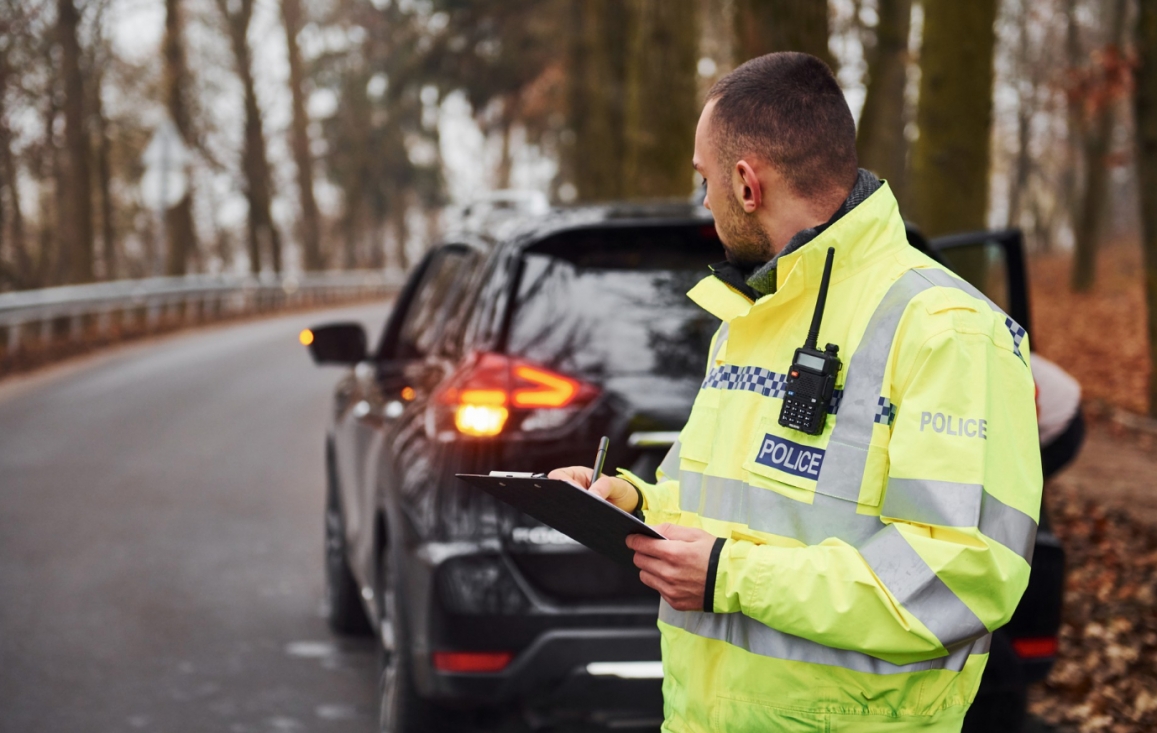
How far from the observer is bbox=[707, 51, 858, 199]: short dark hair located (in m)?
2.07

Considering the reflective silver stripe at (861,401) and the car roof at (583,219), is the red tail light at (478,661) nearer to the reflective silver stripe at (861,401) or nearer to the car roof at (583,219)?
the car roof at (583,219)

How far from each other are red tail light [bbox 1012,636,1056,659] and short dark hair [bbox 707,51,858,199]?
2.13 meters

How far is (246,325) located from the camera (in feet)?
87.4

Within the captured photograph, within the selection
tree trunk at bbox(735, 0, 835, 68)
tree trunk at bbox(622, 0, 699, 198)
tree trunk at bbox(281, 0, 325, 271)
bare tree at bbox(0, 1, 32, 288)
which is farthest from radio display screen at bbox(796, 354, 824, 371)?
tree trunk at bbox(281, 0, 325, 271)

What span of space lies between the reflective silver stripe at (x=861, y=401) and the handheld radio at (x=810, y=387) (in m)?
0.03

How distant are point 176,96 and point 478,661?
1065 inches

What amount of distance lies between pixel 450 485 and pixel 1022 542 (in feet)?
7.18

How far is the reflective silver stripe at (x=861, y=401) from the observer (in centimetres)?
194

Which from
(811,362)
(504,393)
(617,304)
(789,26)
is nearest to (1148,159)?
(789,26)

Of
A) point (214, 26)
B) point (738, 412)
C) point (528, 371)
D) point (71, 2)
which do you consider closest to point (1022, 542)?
point (738, 412)

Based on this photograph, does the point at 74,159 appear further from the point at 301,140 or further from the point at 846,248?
the point at 846,248

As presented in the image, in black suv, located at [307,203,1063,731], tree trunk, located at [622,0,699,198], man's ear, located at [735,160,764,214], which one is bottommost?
black suv, located at [307,203,1063,731]

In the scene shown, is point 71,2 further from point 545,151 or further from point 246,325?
point 545,151

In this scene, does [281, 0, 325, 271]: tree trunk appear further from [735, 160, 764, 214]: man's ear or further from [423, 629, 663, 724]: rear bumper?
[735, 160, 764, 214]: man's ear
